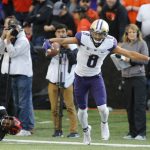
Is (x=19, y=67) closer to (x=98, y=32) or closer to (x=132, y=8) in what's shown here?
(x=98, y=32)

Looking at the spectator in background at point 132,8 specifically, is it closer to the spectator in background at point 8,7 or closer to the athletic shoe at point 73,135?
the spectator in background at point 8,7

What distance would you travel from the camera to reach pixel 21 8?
2058cm

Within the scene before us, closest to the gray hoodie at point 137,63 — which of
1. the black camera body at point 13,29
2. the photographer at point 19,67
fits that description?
Answer: the photographer at point 19,67

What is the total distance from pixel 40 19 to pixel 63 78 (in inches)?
188

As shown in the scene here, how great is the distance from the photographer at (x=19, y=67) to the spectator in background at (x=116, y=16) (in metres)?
3.83

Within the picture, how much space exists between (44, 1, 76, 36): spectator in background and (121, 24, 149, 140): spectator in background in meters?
4.05

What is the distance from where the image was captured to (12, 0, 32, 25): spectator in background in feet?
67.2

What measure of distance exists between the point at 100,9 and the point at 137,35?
478cm

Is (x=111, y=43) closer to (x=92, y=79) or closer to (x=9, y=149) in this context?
(x=92, y=79)

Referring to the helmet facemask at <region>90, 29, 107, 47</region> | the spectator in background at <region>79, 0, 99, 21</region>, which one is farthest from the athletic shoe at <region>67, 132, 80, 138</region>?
the spectator in background at <region>79, 0, 99, 21</region>

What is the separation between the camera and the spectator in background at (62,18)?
1891 cm

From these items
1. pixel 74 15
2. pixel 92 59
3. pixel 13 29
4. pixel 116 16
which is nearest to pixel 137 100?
pixel 92 59

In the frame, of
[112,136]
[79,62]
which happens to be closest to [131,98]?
[112,136]

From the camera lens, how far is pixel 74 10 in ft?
64.2
